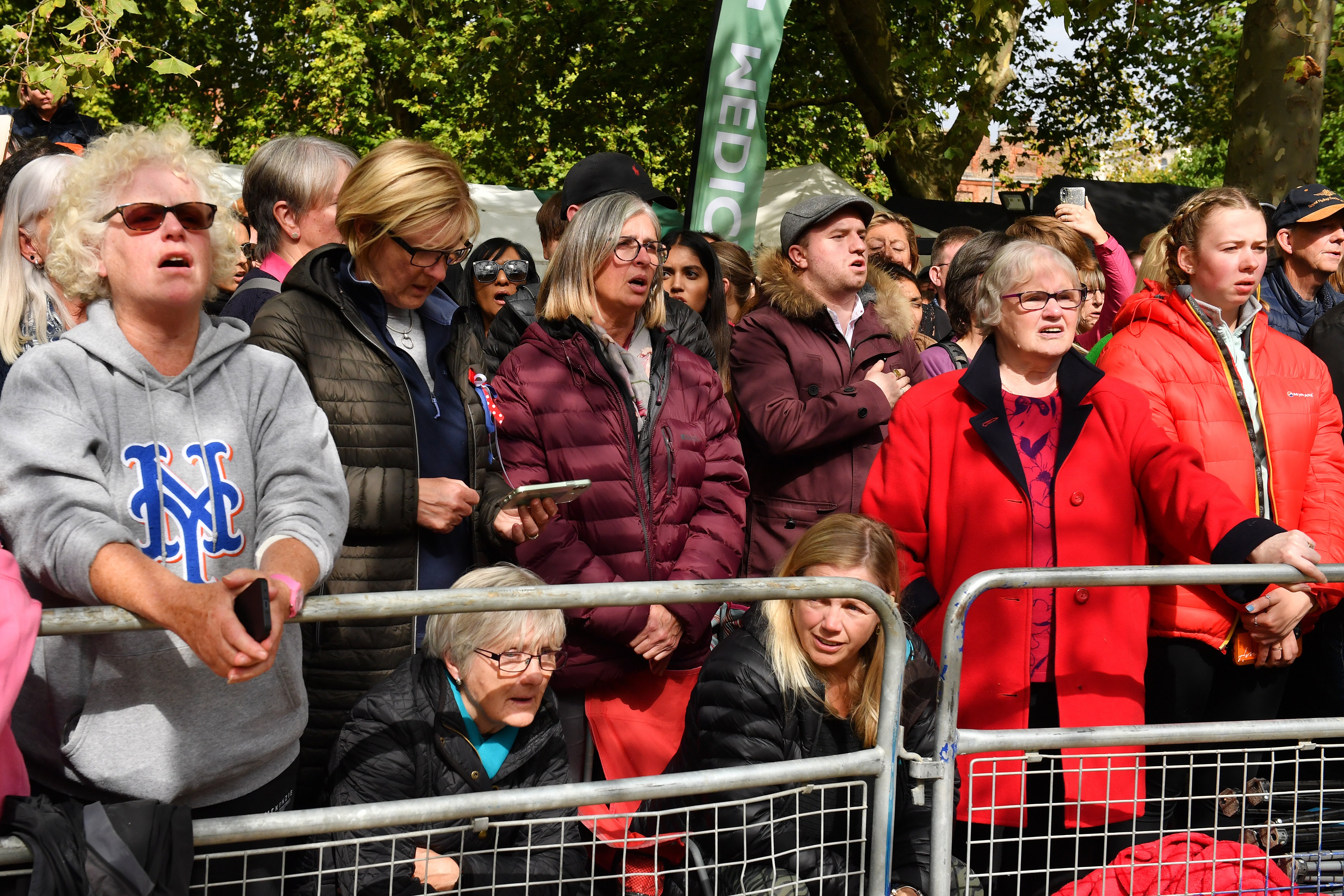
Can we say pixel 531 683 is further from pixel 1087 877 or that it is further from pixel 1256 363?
pixel 1256 363

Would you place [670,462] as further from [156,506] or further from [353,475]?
[156,506]

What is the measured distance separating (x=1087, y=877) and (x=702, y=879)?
1.00 m

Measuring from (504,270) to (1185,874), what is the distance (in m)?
3.49

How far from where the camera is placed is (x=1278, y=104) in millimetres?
8859

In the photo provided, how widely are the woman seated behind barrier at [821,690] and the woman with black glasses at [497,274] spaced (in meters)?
2.37

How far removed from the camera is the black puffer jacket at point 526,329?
3654 millimetres

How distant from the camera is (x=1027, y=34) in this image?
1798 cm

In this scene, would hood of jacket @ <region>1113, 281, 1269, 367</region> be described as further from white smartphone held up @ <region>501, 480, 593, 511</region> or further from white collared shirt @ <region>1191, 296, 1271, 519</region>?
white smartphone held up @ <region>501, 480, 593, 511</region>

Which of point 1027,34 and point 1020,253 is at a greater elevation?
point 1027,34

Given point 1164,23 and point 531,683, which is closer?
point 531,683

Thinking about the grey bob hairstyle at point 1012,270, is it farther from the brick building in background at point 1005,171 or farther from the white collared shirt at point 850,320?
the brick building in background at point 1005,171

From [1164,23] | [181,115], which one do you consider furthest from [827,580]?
[181,115]

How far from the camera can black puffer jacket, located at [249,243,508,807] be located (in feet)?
9.64

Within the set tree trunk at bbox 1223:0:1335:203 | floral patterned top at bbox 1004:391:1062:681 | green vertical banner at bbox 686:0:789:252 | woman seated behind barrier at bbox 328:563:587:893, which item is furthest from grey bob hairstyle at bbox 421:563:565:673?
tree trunk at bbox 1223:0:1335:203
